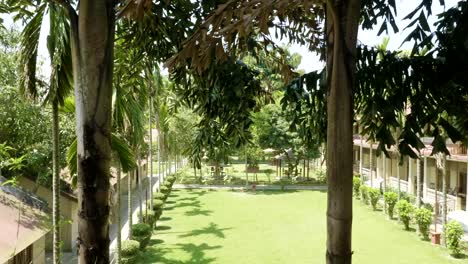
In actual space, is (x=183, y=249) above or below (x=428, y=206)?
below

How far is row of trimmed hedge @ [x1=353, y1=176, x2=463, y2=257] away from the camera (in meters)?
15.4

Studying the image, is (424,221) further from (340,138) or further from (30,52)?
(340,138)

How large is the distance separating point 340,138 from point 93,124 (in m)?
1.50

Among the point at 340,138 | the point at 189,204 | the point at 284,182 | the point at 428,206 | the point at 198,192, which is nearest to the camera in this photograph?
the point at 340,138

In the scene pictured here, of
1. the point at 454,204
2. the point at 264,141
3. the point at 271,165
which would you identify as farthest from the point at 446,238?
the point at 271,165

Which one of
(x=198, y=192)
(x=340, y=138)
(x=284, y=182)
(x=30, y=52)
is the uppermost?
(x=30, y=52)

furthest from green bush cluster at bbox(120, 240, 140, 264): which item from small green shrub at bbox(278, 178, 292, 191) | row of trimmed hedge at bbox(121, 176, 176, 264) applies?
small green shrub at bbox(278, 178, 292, 191)

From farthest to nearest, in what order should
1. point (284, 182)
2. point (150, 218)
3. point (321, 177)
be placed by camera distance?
point (321, 177), point (284, 182), point (150, 218)

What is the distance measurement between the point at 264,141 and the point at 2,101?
25448 millimetres

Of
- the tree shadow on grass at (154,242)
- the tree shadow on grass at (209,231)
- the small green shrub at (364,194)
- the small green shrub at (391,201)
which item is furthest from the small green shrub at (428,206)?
the tree shadow on grass at (154,242)

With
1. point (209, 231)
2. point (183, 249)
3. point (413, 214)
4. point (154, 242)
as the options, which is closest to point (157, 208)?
point (209, 231)

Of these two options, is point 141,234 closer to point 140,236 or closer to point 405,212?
point 140,236

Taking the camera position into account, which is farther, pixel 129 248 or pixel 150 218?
pixel 150 218

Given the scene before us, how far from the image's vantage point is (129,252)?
14617 millimetres
